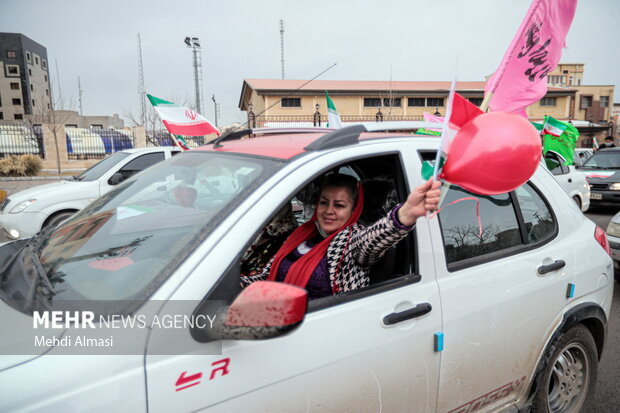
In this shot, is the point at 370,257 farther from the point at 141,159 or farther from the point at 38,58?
the point at 38,58

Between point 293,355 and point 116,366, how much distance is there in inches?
22.1

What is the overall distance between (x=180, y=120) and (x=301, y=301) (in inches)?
202

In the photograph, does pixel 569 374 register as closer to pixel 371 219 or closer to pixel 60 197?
pixel 371 219

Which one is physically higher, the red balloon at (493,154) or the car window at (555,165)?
the red balloon at (493,154)

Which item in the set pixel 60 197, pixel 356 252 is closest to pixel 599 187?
pixel 356 252

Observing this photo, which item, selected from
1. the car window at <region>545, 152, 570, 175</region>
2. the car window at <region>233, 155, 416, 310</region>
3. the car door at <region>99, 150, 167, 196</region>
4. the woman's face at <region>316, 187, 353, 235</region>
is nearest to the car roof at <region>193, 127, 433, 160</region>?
the car window at <region>233, 155, 416, 310</region>

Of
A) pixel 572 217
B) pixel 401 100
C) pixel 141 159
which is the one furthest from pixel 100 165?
pixel 401 100

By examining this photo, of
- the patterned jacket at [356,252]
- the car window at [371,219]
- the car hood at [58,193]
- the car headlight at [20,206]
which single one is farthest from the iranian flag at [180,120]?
the patterned jacket at [356,252]

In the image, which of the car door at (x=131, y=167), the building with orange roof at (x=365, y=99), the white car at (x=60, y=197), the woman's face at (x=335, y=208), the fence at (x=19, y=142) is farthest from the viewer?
the building with orange roof at (x=365, y=99)

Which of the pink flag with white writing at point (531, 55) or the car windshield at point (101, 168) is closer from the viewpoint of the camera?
the pink flag with white writing at point (531, 55)

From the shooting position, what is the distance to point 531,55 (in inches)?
71.5

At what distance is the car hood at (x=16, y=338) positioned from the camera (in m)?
1.17

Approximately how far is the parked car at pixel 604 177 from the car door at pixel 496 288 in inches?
402

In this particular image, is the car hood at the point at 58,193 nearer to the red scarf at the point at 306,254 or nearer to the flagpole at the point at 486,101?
the red scarf at the point at 306,254
